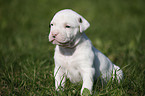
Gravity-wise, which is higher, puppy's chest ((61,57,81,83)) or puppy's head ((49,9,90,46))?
puppy's head ((49,9,90,46))

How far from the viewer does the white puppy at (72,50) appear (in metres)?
2.61

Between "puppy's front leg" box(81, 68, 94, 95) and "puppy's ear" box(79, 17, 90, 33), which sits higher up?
"puppy's ear" box(79, 17, 90, 33)

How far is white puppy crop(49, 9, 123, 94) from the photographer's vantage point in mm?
2607

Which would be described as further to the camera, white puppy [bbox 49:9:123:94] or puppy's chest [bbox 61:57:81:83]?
puppy's chest [bbox 61:57:81:83]

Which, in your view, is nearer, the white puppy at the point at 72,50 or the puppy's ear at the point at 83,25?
the white puppy at the point at 72,50

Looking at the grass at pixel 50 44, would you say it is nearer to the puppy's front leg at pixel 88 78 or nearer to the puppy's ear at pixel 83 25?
the puppy's front leg at pixel 88 78

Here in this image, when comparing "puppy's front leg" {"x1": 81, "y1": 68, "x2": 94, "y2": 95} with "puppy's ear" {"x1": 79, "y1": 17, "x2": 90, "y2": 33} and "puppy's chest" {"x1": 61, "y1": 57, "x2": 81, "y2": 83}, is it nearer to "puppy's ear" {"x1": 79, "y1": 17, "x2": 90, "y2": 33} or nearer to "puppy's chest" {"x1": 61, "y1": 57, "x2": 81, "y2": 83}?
"puppy's chest" {"x1": 61, "y1": 57, "x2": 81, "y2": 83}

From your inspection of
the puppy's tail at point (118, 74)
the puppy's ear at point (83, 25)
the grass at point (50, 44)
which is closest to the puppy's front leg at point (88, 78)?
the grass at point (50, 44)

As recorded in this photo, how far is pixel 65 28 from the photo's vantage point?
264 centimetres

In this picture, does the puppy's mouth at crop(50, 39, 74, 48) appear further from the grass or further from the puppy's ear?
the grass

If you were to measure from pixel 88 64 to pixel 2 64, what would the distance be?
1.85 m

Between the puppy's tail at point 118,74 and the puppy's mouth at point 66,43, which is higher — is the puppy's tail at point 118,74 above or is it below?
below

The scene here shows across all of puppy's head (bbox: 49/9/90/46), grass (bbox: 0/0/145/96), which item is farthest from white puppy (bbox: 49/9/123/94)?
grass (bbox: 0/0/145/96)

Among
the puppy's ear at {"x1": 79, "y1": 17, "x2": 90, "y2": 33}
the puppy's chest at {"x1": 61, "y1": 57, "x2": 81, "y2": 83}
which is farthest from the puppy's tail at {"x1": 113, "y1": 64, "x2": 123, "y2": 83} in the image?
the puppy's ear at {"x1": 79, "y1": 17, "x2": 90, "y2": 33}
